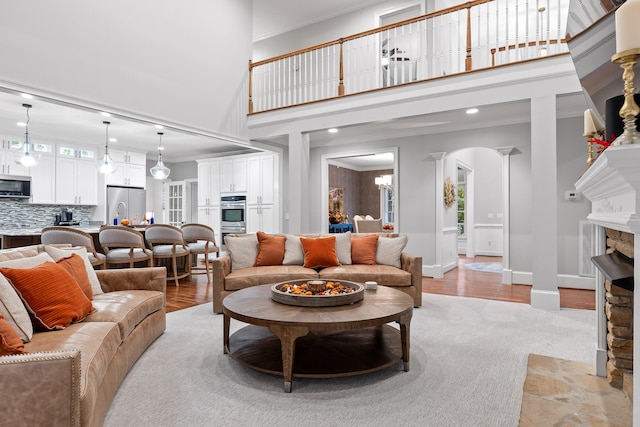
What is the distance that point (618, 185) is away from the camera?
58.4 inches

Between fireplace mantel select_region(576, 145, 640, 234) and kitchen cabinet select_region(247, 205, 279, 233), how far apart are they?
6.24 meters

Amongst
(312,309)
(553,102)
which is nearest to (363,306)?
(312,309)

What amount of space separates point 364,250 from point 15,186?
6.34m

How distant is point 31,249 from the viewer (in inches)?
103

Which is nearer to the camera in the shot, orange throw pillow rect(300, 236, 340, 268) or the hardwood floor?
orange throw pillow rect(300, 236, 340, 268)

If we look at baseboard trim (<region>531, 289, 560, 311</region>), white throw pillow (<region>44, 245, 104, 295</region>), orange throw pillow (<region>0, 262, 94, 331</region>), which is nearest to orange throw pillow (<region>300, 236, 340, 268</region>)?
white throw pillow (<region>44, 245, 104, 295</region>)

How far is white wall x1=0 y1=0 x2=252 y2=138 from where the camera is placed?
3.92 metres

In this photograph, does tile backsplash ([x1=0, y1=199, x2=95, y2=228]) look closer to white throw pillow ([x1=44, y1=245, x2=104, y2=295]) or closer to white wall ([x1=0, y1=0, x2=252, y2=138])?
white wall ([x1=0, y1=0, x2=252, y2=138])

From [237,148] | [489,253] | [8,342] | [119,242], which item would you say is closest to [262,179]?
[237,148]

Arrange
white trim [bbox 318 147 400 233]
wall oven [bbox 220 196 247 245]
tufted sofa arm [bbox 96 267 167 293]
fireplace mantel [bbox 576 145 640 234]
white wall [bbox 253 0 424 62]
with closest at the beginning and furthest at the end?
fireplace mantel [bbox 576 145 640 234] < tufted sofa arm [bbox 96 267 167 293] < white trim [bbox 318 147 400 233] < white wall [bbox 253 0 424 62] < wall oven [bbox 220 196 247 245]

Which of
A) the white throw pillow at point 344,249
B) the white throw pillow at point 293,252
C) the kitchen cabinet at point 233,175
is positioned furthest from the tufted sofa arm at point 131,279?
the kitchen cabinet at point 233,175

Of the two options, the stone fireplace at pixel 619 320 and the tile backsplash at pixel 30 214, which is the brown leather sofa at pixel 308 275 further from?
the tile backsplash at pixel 30 214

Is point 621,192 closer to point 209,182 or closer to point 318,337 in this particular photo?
point 318,337

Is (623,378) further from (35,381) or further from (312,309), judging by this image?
(35,381)
